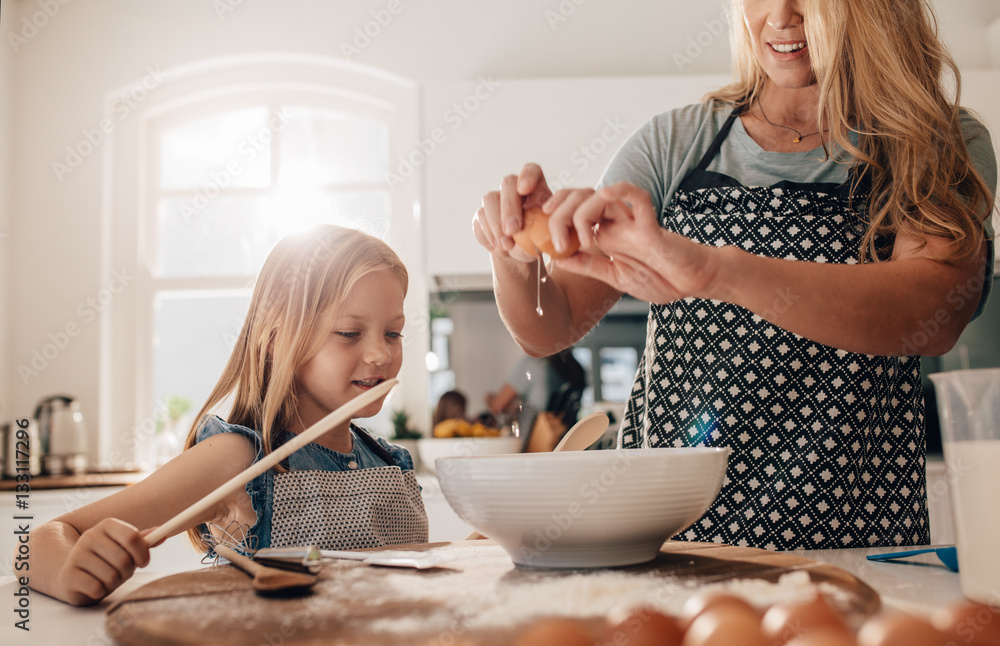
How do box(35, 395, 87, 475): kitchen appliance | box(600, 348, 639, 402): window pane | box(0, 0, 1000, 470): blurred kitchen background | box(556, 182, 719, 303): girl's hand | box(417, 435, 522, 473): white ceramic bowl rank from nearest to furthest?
box(556, 182, 719, 303): girl's hand → box(417, 435, 522, 473): white ceramic bowl → box(35, 395, 87, 475): kitchen appliance → box(600, 348, 639, 402): window pane → box(0, 0, 1000, 470): blurred kitchen background

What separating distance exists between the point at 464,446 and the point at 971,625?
2.02m

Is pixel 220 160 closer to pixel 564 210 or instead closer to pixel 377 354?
pixel 377 354

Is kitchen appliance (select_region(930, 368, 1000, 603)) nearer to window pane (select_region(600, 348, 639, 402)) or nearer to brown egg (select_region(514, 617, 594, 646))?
brown egg (select_region(514, 617, 594, 646))

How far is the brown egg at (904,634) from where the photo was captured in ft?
1.24

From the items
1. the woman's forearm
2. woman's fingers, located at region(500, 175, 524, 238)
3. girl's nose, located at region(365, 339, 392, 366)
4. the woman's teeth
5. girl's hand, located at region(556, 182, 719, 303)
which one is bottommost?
girl's nose, located at region(365, 339, 392, 366)

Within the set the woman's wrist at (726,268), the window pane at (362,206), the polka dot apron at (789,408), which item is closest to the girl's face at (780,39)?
the polka dot apron at (789,408)

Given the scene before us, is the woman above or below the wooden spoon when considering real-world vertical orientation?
above

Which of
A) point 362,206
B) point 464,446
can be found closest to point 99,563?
point 464,446

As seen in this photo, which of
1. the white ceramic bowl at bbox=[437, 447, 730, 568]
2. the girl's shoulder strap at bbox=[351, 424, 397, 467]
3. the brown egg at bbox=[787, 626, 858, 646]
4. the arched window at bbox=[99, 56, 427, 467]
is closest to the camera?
the brown egg at bbox=[787, 626, 858, 646]

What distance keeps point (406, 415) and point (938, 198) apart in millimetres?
2167

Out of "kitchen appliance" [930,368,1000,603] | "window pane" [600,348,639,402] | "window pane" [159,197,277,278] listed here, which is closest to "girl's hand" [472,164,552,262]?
"kitchen appliance" [930,368,1000,603]

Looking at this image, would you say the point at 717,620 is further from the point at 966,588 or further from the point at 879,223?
the point at 879,223

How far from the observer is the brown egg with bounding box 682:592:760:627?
1.38 ft

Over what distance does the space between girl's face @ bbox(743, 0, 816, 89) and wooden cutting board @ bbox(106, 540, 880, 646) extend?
0.65 meters
